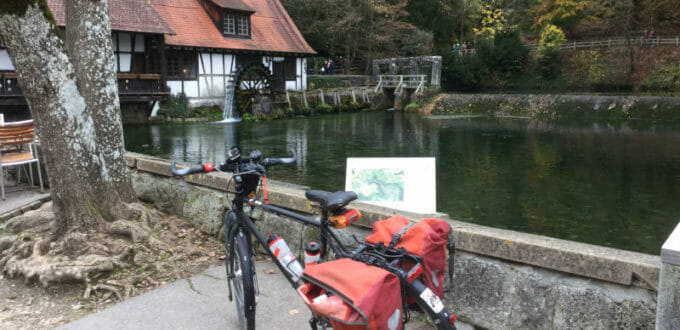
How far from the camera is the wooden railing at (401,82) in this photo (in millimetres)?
32938

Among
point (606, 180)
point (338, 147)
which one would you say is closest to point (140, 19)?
point (338, 147)

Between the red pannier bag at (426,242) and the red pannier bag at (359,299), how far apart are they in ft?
1.07

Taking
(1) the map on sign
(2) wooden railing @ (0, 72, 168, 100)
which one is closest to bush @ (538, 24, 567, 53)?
(2) wooden railing @ (0, 72, 168, 100)

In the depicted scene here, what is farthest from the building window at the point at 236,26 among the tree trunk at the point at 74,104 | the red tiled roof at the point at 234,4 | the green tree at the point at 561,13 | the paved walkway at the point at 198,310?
the paved walkway at the point at 198,310

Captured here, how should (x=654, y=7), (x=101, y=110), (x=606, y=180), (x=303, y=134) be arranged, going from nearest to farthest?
(x=101, y=110), (x=606, y=180), (x=303, y=134), (x=654, y=7)

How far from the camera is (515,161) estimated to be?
42.3 feet

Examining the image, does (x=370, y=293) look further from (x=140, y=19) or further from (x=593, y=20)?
(x=593, y=20)

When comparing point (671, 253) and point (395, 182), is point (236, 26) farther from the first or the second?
point (671, 253)

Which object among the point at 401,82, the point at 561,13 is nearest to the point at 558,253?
the point at 401,82

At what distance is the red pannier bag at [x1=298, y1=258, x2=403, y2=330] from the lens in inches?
71.0

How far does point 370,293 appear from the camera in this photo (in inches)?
71.4

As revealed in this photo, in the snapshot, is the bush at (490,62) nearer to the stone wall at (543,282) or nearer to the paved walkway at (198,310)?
the paved walkway at (198,310)

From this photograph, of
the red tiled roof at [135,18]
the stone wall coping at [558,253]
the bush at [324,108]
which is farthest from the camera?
the bush at [324,108]

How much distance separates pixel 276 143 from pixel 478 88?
2246 centimetres
